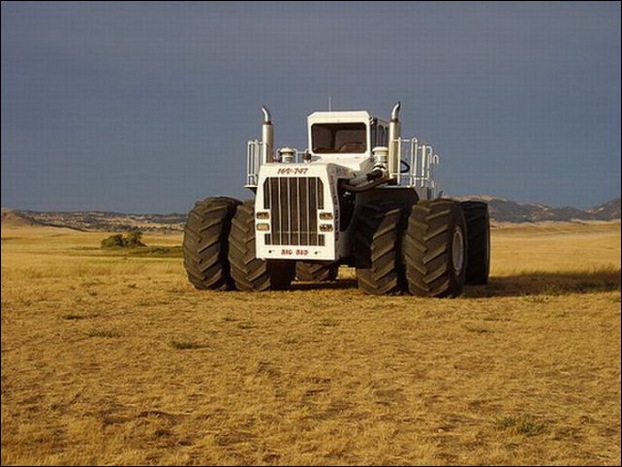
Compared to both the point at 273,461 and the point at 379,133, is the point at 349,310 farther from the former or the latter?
the point at 273,461

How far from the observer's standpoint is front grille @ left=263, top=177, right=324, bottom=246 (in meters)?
16.8

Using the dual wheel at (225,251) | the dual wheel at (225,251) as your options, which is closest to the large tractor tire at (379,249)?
the dual wheel at (225,251)

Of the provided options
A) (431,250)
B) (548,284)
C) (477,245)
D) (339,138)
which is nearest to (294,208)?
(431,250)

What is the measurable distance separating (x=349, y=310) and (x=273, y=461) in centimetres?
957

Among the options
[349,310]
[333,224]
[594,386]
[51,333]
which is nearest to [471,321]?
[349,310]

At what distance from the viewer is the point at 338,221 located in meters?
17.0

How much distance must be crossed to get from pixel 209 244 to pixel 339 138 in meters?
4.07

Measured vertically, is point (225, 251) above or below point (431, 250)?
below

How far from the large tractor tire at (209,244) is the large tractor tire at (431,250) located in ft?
13.3

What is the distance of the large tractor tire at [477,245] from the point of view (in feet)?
69.7

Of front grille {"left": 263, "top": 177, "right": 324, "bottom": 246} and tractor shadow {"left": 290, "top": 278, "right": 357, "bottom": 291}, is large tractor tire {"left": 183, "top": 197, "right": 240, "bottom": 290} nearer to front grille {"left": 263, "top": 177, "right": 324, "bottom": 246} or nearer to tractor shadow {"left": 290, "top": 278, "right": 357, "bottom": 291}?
front grille {"left": 263, "top": 177, "right": 324, "bottom": 246}

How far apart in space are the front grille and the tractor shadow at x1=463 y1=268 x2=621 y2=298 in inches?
170

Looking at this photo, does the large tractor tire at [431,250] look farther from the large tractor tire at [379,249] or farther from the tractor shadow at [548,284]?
the tractor shadow at [548,284]

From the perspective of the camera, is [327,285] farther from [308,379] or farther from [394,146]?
[308,379]
